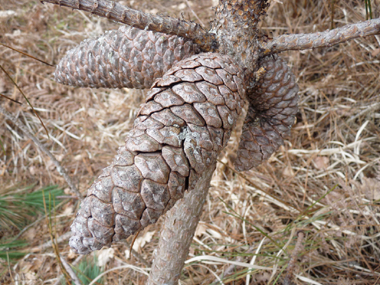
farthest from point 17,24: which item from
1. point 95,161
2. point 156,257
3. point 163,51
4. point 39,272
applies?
point 156,257

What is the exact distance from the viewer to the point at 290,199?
3.92 ft

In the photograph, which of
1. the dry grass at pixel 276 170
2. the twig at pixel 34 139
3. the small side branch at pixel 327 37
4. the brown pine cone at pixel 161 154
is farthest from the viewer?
the dry grass at pixel 276 170

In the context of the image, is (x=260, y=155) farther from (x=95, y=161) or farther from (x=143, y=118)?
(x=95, y=161)

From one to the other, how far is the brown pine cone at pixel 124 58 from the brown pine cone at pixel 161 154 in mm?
130

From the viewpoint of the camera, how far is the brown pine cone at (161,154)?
403 mm

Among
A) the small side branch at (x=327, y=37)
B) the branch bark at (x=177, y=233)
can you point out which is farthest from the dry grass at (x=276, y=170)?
the small side branch at (x=327, y=37)

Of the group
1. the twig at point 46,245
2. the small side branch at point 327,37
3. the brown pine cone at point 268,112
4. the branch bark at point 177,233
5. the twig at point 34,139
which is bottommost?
the twig at point 46,245

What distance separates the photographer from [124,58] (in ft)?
2.18

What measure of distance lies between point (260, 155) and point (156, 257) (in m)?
0.40

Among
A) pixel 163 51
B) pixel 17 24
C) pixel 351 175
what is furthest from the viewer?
pixel 17 24

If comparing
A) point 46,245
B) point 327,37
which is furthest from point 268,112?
point 46,245

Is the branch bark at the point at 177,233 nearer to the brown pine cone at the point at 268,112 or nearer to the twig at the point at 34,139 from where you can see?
the brown pine cone at the point at 268,112

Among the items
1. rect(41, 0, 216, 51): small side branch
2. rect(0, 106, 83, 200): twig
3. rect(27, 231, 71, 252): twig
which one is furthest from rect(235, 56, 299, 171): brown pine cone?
rect(27, 231, 71, 252): twig

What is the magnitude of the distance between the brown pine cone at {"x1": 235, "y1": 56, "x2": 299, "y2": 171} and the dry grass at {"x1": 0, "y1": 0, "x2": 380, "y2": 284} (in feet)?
0.57
